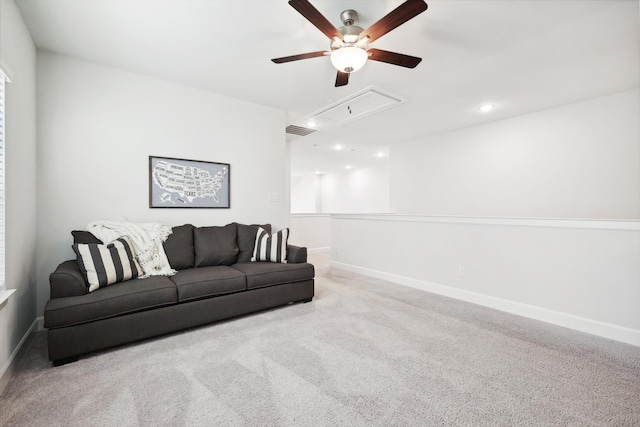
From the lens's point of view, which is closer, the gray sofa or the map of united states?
the gray sofa

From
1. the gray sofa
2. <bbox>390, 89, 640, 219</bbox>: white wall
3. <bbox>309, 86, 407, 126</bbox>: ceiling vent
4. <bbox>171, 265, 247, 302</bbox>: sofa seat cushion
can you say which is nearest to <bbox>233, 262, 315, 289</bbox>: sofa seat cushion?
the gray sofa

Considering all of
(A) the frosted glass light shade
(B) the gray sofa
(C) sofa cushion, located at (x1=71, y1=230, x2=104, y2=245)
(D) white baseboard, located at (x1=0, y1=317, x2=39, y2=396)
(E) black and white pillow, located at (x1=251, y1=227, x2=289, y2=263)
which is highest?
(A) the frosted glass light shade

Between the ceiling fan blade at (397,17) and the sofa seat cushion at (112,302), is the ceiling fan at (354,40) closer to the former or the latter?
the ceiling fan blade at (397,17)

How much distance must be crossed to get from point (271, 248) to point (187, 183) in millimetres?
1290

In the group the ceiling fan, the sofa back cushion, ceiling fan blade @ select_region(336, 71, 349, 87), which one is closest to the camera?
the ceiling fan

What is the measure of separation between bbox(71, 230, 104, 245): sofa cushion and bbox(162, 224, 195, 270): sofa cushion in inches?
22.5

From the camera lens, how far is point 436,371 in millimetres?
1897

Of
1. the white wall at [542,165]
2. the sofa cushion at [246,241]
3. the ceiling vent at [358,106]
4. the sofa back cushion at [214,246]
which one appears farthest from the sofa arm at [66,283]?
the white wall at [542,165]

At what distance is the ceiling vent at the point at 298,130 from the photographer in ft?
16.4

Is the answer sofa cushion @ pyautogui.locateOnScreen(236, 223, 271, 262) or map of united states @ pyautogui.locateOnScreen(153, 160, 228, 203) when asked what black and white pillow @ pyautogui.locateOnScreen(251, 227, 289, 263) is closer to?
sofa cushion @ pyautogui.locateOnScreen(236, 223, 271, 262)

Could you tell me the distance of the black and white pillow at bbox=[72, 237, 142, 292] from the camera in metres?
2.25

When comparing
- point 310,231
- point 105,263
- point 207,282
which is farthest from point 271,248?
point 310,231

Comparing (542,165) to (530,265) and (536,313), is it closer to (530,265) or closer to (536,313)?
(530,265)

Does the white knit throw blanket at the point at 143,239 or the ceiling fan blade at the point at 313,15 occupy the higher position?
the ceiling fan blade at the point at 313,15
